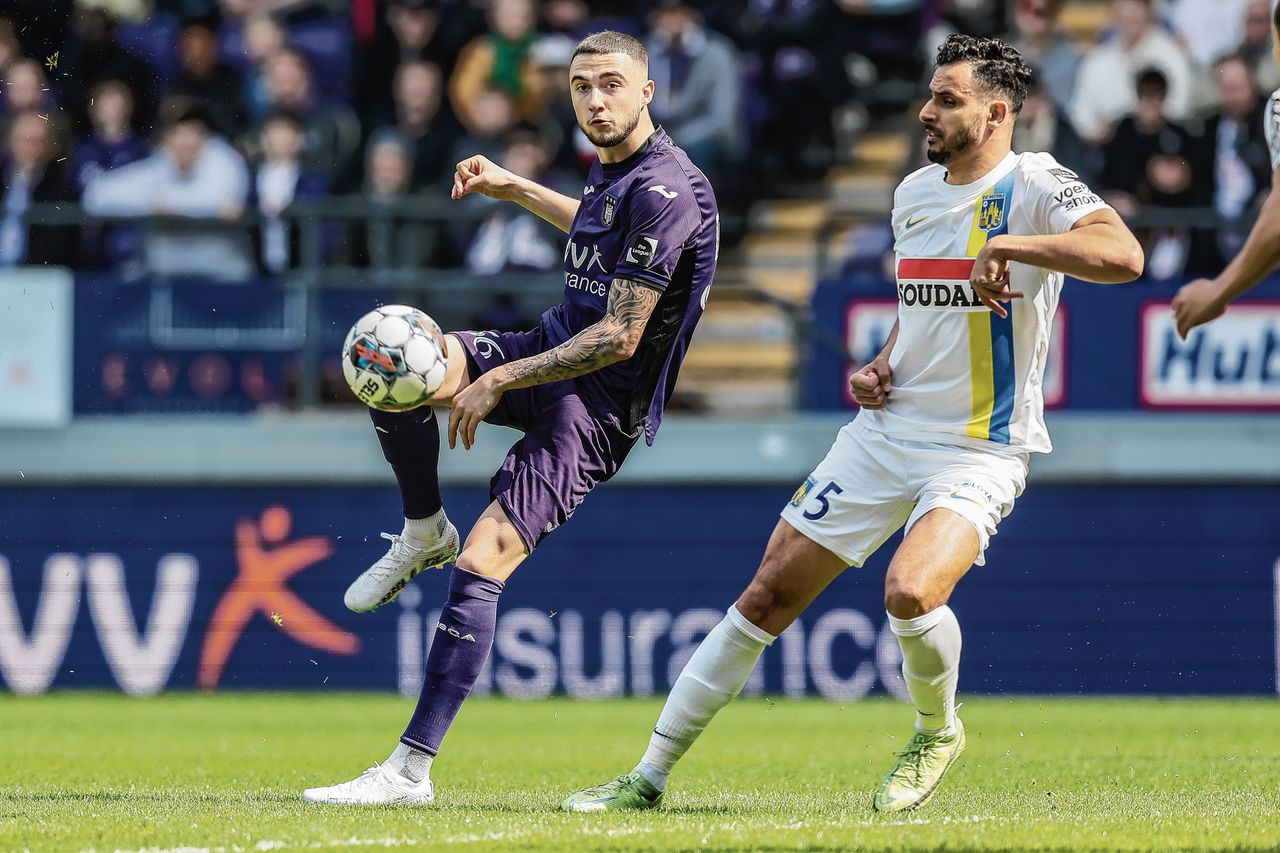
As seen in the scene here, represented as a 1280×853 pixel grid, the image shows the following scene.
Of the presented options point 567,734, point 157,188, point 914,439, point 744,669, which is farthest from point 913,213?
point 157,188

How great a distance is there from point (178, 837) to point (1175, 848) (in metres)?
2.81

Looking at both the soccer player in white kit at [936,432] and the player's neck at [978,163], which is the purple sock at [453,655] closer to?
the soccer player in white kit at [936,432]

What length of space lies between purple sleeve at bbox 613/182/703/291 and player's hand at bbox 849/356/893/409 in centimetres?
Result: 75

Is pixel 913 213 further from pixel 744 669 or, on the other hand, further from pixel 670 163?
pixel 744 669

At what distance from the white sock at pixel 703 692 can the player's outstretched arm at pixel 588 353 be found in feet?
3.27

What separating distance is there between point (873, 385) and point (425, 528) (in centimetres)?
174

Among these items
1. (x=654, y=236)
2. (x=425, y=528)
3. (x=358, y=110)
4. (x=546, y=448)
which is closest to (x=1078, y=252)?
(x=654, y=236)

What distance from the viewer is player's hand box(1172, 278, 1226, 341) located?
186 inches

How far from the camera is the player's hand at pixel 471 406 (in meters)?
5.96

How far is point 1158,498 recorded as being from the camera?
470 inches

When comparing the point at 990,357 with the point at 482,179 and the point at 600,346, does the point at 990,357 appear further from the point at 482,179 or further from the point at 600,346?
the point at 482,179

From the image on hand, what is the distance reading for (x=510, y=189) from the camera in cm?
684

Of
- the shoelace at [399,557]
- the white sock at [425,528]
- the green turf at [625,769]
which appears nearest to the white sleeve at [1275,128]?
the green turf at [625,769]

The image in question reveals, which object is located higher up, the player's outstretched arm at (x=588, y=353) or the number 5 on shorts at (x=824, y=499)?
the player's outstretched arm at (x=588, y=353)
